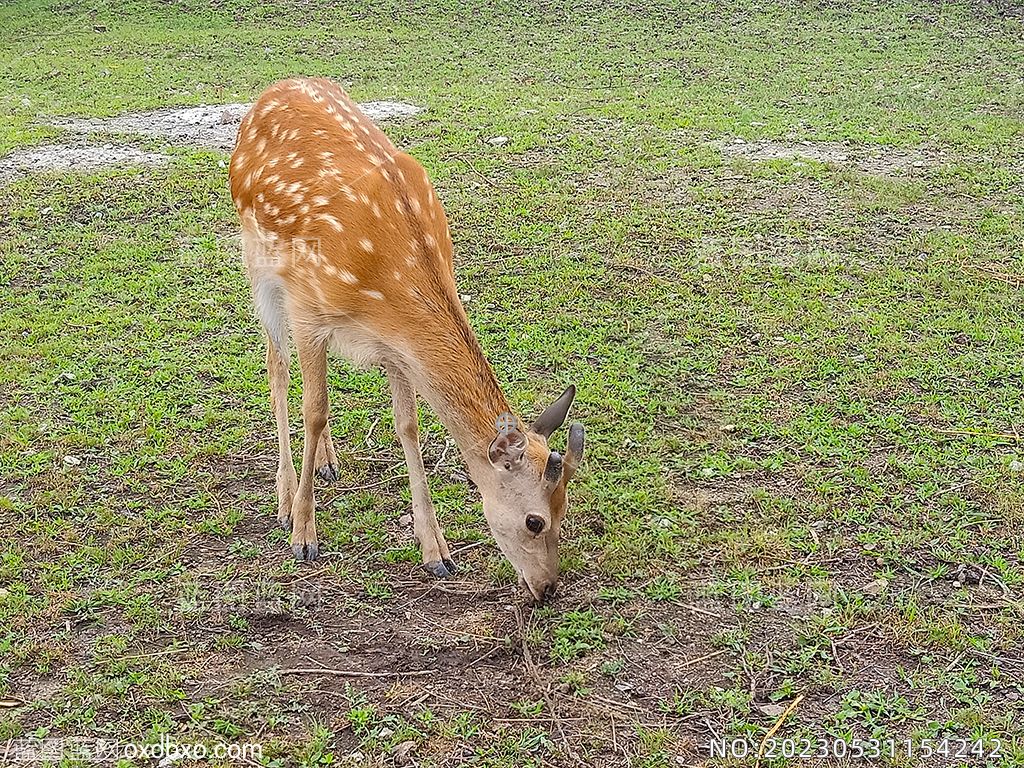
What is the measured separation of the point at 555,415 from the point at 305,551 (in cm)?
123

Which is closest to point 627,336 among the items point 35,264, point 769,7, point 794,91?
point 35,264

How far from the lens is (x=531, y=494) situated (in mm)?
3578

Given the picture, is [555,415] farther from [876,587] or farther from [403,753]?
[876,587]

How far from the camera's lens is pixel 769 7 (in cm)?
1456

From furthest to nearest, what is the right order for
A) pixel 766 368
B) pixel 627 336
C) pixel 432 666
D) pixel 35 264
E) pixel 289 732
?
pixel 35 264 → pixel 627 336 → pixel 766 368 → pixel 432 666 → pixel 289 732

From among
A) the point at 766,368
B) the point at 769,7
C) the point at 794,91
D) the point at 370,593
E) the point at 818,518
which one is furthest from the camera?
the point at 769,7

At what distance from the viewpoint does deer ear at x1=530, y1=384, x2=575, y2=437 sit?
3.55 m

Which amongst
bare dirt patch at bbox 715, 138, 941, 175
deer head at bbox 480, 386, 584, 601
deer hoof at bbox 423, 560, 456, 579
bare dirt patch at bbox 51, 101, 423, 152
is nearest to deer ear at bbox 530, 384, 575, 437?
deer head at bbox 480, 386, 584, 601

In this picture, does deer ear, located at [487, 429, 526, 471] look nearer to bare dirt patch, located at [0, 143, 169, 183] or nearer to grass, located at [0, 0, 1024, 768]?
grass, located at [0, 0, 1024, 768]

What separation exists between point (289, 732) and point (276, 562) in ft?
3.03

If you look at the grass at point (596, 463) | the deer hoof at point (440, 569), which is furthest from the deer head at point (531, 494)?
the deer hoof at point (440, 569)

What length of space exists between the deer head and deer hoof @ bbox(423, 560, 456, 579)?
0.43m

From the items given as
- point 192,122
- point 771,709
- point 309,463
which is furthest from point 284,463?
point 192,122

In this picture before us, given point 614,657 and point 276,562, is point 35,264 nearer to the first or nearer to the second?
point 276,562
